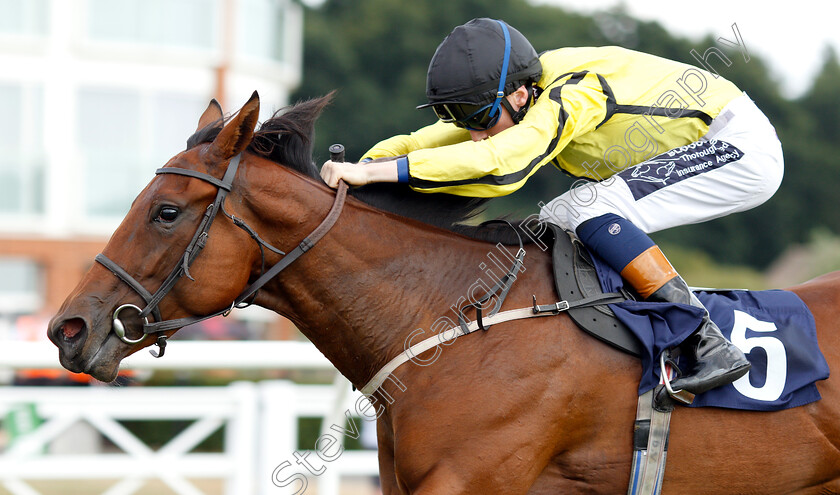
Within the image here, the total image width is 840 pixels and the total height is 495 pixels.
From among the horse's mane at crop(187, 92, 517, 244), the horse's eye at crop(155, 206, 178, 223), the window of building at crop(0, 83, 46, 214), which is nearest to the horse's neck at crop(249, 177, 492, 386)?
the horse's mane at crop(187, 92, 517, 244)

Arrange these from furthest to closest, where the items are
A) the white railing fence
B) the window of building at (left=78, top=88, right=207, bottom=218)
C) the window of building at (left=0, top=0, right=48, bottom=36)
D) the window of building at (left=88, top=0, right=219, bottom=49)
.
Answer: the window of building at (left=88, top=0, right=219, bottom=49)
the window of building at (left=0, top=0, right=48, bottom=36)
the window of building at (left=78, top=88, right=207, bottom=218)
the white railing fence

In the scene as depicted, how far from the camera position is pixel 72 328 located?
2887 mm

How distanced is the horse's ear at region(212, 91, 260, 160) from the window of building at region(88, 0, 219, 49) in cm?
1853

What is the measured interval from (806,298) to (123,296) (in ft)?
8.38

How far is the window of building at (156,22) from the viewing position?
2005 cm

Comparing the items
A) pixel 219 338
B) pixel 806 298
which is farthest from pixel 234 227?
pixel 219 338

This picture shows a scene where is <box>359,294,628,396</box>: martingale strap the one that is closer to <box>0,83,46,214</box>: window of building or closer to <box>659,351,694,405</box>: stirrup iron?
<box>659,351,694,405</box>: stirrup iron

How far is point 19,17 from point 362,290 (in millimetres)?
18783

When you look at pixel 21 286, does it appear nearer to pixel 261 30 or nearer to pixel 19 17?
pixel 19 17

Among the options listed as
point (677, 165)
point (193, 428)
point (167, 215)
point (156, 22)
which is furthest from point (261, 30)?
point (167, 215)

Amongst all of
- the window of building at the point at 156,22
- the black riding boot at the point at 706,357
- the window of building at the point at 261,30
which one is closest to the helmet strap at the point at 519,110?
the black riding boot at the point at 706,357

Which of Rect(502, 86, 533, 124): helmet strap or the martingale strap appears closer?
the martingale strap

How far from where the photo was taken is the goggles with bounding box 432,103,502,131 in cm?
332

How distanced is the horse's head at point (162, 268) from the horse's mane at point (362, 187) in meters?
0.18
